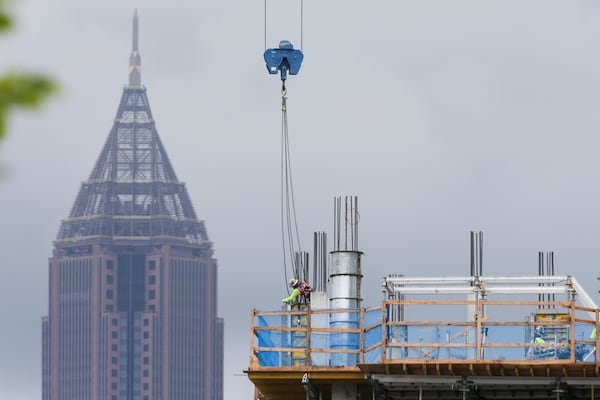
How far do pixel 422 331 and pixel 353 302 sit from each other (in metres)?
4.21

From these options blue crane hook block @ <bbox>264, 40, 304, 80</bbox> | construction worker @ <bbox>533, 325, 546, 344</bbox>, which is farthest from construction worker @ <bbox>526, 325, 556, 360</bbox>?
blue crane hook block @ <bbox>264, 40, 304, 80</bbox>

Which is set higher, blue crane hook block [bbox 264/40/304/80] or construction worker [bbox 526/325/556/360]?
blue crane hook block [bbox 264/40/304/80]

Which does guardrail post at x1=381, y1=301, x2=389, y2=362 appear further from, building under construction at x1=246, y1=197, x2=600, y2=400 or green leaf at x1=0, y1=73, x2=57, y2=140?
green leaf at x1=0, y1=73, x2=57, y2=140

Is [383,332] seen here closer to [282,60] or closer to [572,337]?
[572,337]

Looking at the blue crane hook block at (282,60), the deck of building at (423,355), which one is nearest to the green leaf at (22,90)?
the deck of building at (423,355)

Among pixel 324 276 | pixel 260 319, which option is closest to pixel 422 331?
pixel 260 319

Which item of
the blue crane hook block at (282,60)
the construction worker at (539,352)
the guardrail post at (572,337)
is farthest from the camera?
the blue crane hook block at (282,60)

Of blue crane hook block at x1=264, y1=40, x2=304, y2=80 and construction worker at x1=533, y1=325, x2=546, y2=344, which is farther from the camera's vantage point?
blue crane hook block at x1=264, y1=40, x2=304, y2=80

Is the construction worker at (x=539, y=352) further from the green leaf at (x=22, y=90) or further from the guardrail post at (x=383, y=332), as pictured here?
the green leaf at (x=22, y=90)

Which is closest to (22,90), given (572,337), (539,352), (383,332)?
(572,337)

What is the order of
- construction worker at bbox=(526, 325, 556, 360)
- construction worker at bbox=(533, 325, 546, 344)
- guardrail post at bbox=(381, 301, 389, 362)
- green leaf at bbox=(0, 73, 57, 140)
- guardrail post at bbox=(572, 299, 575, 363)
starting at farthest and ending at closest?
1. construction worker at bbox=(533, 325, 546, 344)
2. construction worker at bbox=(526, 325, 556, 360)
3. guardrail post at bbox=(381, 301, 389, 362)
4. guardrail post at bbox=(572, 299, 575, 363)
5. green leaf at bbox=(0, 73, 57, 140)

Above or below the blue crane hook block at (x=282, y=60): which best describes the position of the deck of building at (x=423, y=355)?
below

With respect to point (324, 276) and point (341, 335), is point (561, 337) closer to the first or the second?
point (341, 335)

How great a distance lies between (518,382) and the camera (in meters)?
47.6
